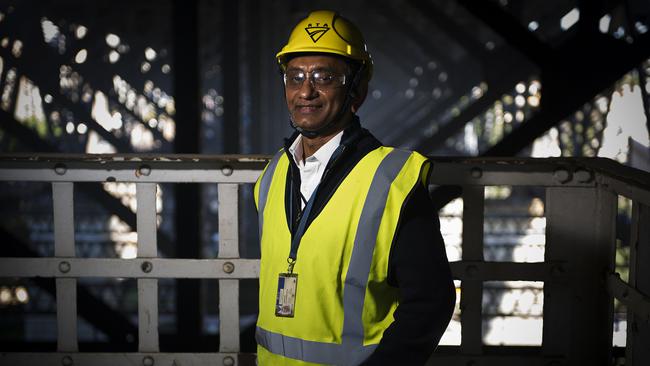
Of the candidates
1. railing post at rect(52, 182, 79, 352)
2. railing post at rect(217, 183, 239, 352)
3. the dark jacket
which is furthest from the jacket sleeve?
railing post at rect(52, 182, 79, 352)

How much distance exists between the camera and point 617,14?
662 cm

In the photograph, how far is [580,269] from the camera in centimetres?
284

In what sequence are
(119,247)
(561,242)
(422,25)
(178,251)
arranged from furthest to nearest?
(422,25), (119,247), (178,251), (561,242)

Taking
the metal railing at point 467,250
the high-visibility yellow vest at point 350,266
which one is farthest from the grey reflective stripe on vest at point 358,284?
the metal railing at point 467,250

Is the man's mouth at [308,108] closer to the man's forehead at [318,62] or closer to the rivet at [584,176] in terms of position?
the man's forehead at [318,62]

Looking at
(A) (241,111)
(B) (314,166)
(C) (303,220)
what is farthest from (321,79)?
(A) (241,111)

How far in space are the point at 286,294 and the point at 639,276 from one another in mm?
1244

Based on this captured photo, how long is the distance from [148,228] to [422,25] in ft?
62.3

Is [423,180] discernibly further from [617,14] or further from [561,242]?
[617,14]

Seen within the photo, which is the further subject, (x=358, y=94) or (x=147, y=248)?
(x=147, y=248)

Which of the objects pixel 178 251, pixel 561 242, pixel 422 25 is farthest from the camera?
pixel 422 25

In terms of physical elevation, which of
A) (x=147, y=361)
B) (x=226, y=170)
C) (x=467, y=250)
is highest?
(x=226, y=170)

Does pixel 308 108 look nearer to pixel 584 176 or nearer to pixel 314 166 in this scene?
pixel 314 166

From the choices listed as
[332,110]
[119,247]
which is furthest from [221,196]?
[119,247]
